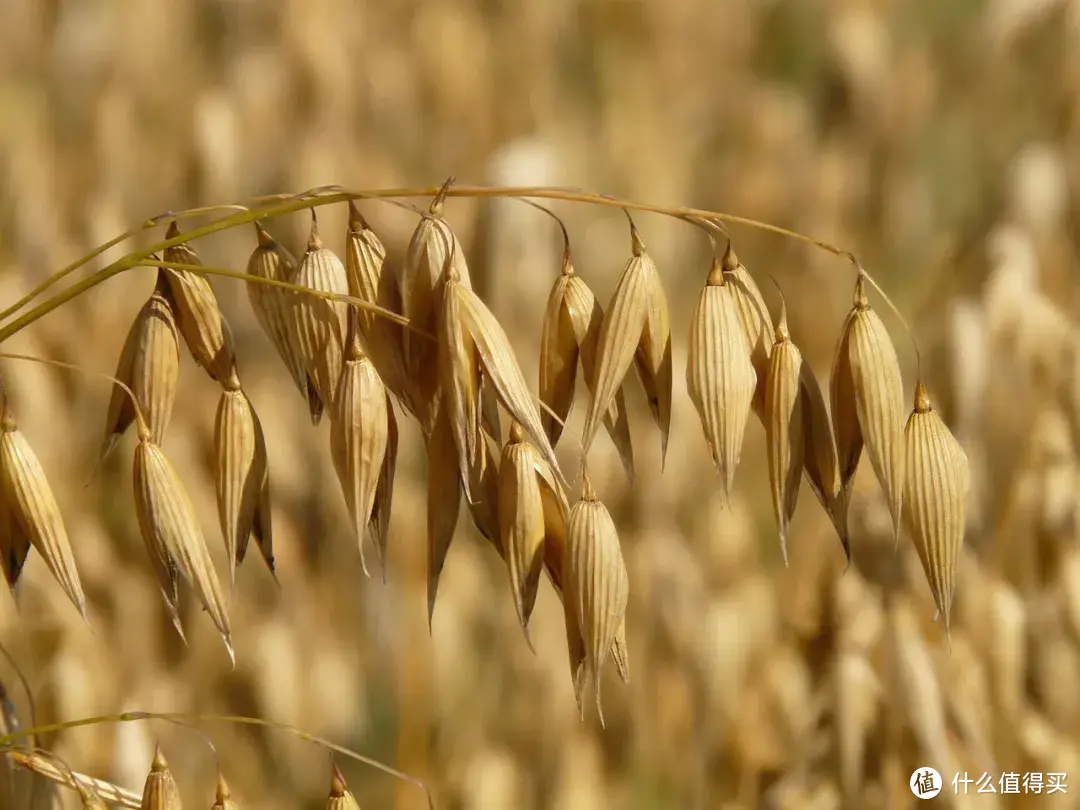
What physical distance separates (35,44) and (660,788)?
0.96 metres

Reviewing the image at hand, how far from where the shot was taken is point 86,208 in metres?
1.10

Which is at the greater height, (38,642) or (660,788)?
(38,642)

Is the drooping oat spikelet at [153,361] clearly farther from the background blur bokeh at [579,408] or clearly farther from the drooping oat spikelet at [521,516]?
the background blur bokeh at [579,408]

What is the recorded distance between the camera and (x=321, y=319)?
42 centimetres

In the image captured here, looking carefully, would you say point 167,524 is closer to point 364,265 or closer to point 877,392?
point 364,265

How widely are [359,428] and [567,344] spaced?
9cm

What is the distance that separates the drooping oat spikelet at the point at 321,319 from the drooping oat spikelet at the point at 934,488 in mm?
220

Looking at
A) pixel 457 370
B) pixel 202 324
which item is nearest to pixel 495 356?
pixel 457 370

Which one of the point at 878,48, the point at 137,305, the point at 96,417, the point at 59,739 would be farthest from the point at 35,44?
the point at 878,48

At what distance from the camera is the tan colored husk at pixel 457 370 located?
15.3 inches

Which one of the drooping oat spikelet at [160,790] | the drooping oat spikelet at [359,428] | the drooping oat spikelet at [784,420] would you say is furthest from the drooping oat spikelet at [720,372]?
the drooping oat spikelet at [160,790]

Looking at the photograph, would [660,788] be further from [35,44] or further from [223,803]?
[35,44]

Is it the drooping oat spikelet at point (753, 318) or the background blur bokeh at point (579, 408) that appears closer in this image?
the drooping oat spikelet at point (753, 318)

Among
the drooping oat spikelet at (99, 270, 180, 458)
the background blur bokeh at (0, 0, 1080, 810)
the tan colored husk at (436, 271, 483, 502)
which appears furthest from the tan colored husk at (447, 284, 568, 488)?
the background blur bokeh at (0, 0, 1080, 810)
